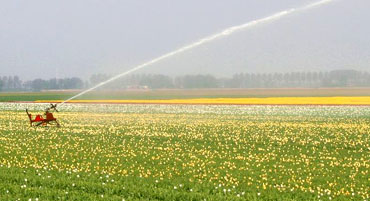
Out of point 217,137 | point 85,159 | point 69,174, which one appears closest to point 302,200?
point 69,174

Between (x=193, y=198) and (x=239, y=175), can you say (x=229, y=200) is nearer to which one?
(x=193, y=198)

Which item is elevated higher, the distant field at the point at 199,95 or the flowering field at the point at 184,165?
the distant field at the point at 199,95

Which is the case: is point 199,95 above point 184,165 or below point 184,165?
above

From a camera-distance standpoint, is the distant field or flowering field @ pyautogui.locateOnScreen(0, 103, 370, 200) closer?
flowering field @ pyautogui.locateOnScreen(0, 103, 370, 200)

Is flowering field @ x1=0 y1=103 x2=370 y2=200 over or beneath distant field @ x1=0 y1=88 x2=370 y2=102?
beneath

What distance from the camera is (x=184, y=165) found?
48.8ft

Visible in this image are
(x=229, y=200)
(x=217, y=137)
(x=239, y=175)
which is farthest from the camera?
(x=217, y=137)

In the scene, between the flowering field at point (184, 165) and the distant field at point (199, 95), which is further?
the distant field at point (199, 95)

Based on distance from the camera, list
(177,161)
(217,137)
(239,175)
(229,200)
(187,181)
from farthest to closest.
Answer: (217,137) < (177,161) < (239,175) < (187,181) < (229,200)

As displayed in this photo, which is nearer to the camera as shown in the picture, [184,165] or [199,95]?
[184,165]

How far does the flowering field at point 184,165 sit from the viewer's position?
36.2ft

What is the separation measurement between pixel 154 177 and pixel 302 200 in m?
4.40

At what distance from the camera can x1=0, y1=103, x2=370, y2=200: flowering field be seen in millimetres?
11023

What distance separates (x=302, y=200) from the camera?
10414mm
